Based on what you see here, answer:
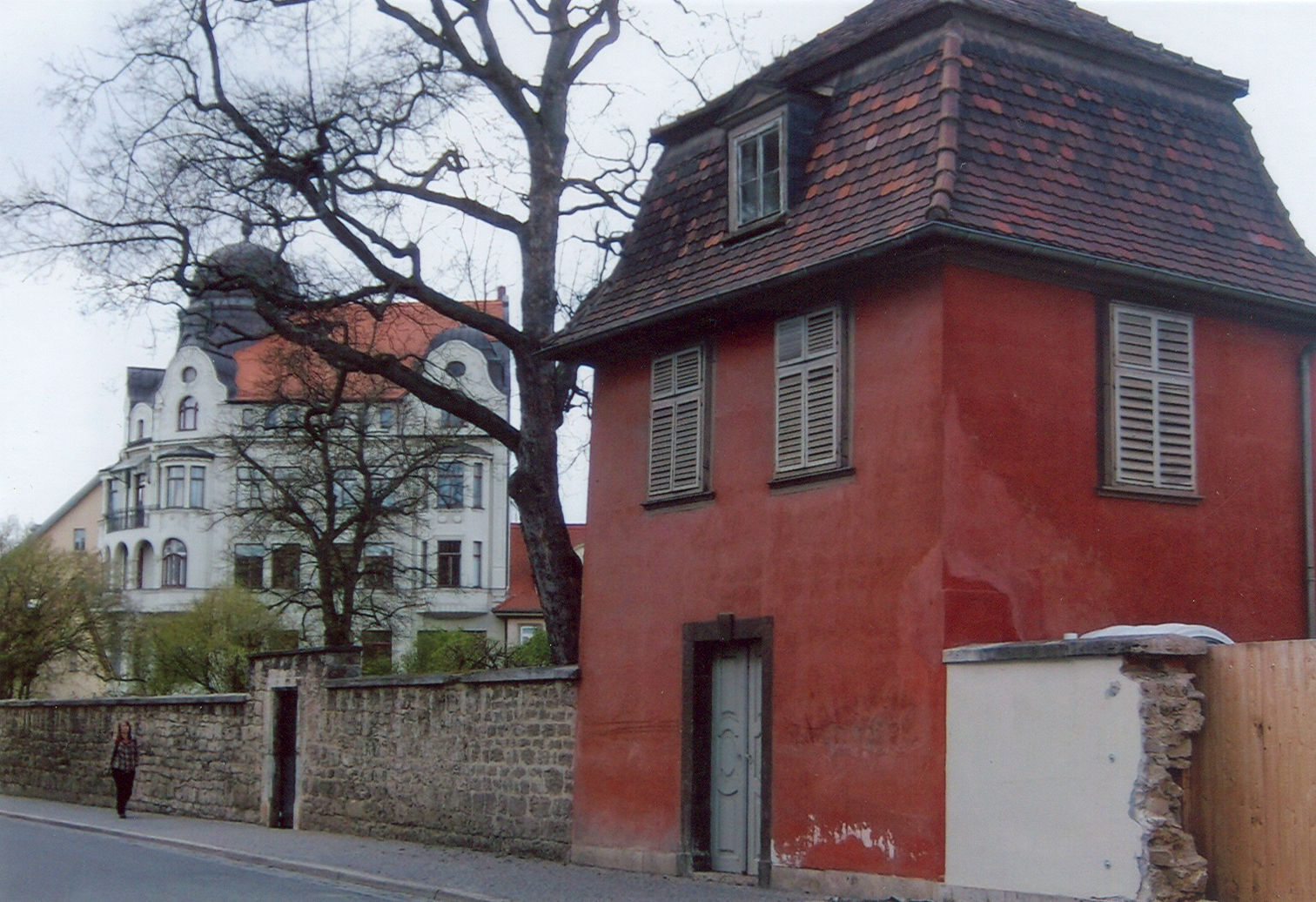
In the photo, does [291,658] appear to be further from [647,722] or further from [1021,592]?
[1021,592]

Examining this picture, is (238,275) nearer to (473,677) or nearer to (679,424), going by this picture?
(473,677)

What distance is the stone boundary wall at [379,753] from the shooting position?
1839cm

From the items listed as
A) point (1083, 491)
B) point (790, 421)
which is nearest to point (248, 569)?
point (790, 421)

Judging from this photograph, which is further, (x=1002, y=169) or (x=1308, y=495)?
(x=1308, y=495)

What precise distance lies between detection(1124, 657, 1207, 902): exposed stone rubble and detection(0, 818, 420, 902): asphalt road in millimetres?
6645

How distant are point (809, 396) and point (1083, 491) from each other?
2519 millimetres

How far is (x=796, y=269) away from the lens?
14.6m

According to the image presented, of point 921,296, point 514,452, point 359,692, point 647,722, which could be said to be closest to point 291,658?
point 359,692

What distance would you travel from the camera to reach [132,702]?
29344 mm

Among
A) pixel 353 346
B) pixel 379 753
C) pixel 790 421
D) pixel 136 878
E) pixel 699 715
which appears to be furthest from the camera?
pixel 353 346

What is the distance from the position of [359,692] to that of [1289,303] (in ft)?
40.8

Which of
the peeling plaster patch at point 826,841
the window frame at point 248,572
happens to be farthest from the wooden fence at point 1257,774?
the window frame at point 248,572

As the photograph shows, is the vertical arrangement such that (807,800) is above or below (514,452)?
below

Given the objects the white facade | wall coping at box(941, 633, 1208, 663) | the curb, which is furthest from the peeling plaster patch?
the white facade
